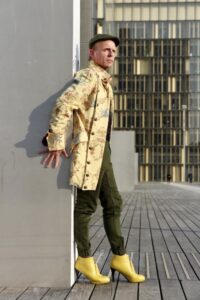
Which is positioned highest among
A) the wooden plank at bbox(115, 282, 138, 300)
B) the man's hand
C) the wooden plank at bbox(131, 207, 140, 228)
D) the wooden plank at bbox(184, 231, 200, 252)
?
the man's hand

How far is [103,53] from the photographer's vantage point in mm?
4078

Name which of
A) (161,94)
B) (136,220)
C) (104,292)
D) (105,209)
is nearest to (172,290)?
(104,292)

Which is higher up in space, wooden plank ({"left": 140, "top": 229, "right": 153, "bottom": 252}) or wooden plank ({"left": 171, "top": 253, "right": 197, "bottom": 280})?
wooden plank ({"left": 171, "top": 253, "right": 197, "bottom": 280})

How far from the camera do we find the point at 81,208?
4.00 meters

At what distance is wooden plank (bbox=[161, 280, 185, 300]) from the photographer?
3.76 m

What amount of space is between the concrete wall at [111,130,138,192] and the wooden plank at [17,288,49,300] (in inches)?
806

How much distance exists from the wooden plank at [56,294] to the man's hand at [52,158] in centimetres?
91

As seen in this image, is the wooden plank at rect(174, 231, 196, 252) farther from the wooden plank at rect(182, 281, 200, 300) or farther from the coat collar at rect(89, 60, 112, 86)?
the coat collar at rect(89, 60, 112, 86)

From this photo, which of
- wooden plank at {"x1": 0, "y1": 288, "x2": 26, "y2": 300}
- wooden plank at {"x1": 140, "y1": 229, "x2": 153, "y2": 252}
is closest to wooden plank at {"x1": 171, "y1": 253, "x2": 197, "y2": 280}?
wooden plank at {"x1": 140, "y1": 229, "x2": 153, "y2": 252}

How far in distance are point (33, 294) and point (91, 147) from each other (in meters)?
1.13

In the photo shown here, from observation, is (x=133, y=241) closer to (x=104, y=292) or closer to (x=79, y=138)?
(x=104, y=292)

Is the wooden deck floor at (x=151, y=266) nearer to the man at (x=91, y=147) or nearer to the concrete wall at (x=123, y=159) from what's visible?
the man at (x=91, y=147)

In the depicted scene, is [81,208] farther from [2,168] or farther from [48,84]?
[48,84]

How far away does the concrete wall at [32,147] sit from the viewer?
3949 millimetres
